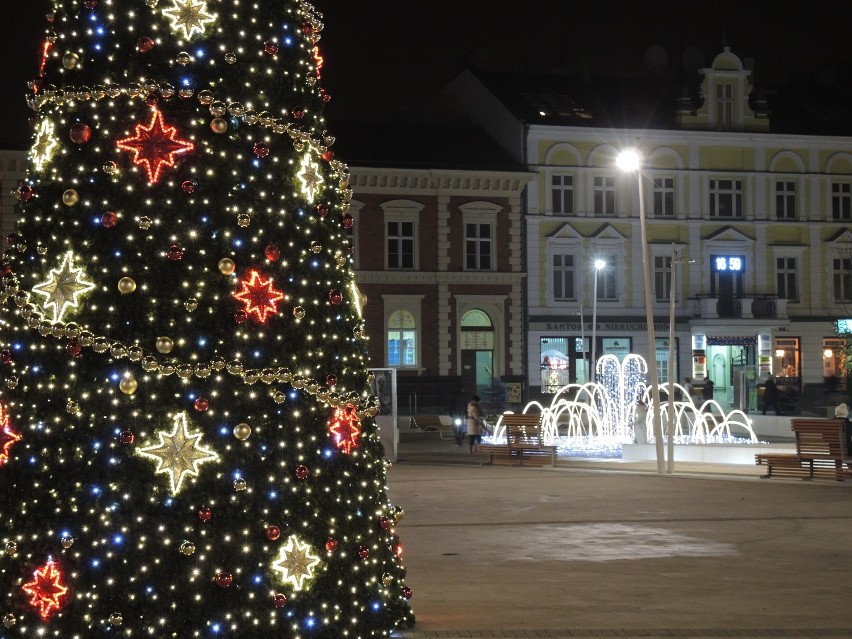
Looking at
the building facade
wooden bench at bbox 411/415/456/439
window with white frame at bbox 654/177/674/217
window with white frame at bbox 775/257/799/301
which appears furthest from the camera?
window with white frame at bbox 775/257/799/301

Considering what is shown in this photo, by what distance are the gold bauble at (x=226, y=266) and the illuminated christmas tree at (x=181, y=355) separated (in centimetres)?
2

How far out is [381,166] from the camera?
50688 millimetres

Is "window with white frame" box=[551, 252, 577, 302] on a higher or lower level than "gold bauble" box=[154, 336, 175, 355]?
higher

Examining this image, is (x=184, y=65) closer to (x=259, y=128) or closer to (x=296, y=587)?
(x=259, y=128)

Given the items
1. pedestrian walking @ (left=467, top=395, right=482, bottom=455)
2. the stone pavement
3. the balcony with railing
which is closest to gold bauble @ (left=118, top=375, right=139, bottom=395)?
the stone pavement

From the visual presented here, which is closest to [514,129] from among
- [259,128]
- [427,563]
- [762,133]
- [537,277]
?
[537,277]

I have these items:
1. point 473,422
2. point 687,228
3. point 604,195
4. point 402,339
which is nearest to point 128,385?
point 473,422

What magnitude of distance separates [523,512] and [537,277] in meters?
36.0

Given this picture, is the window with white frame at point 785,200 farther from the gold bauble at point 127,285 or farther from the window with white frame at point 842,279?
the gold bauble at point 127,285

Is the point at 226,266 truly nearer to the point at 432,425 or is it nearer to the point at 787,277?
the point at 432,425

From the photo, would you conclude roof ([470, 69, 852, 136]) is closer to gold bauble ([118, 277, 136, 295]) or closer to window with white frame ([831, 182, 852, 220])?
window with white frame ([831, 182, 852, 220])

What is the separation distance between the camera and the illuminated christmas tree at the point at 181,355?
7.60 metres

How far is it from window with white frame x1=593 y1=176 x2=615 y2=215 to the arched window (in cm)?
906

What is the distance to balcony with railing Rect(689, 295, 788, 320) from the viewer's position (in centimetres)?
5441
